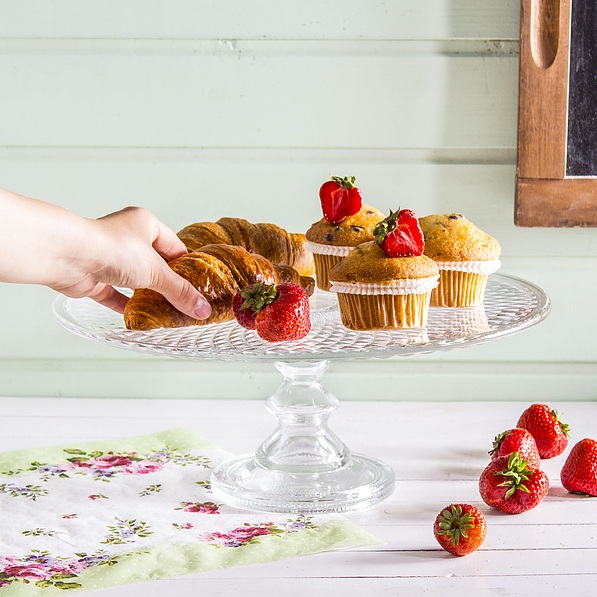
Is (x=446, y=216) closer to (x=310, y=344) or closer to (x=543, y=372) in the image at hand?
(x=310, y=344)

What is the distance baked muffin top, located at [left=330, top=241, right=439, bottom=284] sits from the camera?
1.36m

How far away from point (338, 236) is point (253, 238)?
148mm

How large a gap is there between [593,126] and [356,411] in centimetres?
69

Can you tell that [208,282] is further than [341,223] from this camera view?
No

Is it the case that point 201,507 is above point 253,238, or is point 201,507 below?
below

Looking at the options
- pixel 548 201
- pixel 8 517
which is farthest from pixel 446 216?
pixel 8 517

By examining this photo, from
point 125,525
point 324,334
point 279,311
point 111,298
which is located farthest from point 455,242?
point 125,525

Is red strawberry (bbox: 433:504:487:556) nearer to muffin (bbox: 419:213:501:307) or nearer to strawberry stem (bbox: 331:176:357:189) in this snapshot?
muffin (bbox: 419:213:501:307)

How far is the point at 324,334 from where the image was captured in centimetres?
132

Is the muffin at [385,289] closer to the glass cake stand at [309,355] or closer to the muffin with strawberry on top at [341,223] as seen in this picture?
the glass cake stand at [309,355]

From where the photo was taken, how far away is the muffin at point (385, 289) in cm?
136

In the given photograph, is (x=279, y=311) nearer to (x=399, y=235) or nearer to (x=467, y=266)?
(x=399, y=235)

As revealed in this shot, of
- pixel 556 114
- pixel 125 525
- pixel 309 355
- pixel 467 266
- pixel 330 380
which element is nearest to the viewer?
pixel 309 355

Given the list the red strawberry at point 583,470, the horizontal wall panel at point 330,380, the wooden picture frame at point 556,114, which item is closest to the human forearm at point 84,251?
the red strawberry at point 583,470
